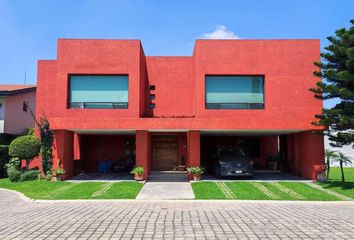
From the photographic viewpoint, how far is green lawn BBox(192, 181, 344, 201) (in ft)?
42.9

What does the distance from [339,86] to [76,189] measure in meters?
12.1

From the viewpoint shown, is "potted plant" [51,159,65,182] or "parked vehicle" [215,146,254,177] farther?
"parked vehicle" [215,146,254,177]

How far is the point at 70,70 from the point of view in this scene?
58.5 feet

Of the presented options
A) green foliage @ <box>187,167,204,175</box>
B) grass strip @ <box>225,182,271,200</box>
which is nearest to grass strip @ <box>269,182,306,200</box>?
grass strip @ <box>225,182,271,200</box>

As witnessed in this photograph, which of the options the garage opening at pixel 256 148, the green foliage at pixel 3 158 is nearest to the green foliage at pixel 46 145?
the green foliage at pixel 3 158

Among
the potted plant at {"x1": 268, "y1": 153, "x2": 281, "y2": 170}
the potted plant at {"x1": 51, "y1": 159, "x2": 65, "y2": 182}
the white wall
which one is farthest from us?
the white wall

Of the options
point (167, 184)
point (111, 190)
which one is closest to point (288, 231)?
point (111, 190)

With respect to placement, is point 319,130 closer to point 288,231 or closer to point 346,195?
point 346,195

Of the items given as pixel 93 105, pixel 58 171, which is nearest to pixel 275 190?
pixel 93 105

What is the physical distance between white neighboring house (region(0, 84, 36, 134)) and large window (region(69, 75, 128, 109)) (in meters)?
8.55

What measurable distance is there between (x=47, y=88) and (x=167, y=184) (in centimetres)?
987

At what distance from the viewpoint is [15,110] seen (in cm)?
2473

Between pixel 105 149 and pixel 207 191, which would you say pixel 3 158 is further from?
pixel 207 191

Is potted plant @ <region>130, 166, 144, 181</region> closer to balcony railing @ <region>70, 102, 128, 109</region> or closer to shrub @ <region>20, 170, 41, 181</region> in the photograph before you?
balcony railing @ <region>70, 102, 128, 109</region>
